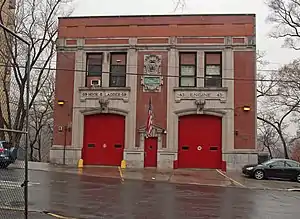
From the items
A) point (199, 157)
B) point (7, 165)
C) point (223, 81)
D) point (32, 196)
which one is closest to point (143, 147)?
point (199, 157)

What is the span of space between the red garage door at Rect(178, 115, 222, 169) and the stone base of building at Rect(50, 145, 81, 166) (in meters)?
6.79

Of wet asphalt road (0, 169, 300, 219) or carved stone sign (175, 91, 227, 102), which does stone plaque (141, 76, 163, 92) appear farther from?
wet asphalt road (0, 169, 300, 219)

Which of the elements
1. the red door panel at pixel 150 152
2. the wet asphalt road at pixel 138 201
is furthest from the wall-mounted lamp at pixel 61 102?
the wet asphalt road at pixel 138 201

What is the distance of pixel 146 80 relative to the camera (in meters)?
29.0

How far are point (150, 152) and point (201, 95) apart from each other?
4966 mm

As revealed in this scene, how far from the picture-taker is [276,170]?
2544 centimetres

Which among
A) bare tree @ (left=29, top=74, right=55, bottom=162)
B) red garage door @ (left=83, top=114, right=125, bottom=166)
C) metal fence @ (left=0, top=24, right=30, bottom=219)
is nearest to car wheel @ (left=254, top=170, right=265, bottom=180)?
red garage door @ (left=83, top=114, right=125, bottom=166)

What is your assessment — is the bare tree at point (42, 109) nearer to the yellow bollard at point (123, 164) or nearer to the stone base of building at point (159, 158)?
the stone base of building at point (159, 158)

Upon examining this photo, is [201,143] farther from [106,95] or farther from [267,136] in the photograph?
[267,136]

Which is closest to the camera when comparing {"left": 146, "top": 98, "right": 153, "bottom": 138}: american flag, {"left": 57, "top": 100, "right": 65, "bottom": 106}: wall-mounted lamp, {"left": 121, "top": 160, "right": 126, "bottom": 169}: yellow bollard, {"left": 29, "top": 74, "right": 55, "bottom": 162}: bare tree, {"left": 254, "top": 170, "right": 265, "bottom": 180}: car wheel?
{"left": 254, "top": 170, "right": 265, "bottom": 180}: car wheel

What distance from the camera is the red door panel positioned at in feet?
93.9

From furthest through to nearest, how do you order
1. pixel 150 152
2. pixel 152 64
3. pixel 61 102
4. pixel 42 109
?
pixel 42 109, pixel 61 102, pixel 152 64, pixel 150 152

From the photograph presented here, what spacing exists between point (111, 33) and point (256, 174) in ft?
43.6

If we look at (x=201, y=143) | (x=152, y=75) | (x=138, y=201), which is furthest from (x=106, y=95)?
(x=138, y=201)
